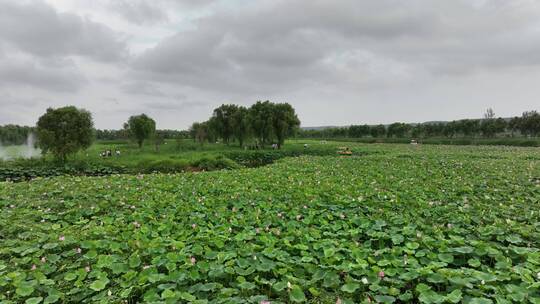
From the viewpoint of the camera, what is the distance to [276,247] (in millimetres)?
4328

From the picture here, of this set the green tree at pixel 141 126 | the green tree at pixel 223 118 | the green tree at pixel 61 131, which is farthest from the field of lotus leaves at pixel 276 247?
the green tree at pixel 223 118

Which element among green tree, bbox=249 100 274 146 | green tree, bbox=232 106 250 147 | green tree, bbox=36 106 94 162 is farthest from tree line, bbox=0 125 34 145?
green tree, bbox=249 100 274 146

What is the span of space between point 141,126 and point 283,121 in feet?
64.7

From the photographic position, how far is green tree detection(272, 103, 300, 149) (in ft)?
122

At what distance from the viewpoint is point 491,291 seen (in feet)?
10.2

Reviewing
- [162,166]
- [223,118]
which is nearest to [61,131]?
[162,166]

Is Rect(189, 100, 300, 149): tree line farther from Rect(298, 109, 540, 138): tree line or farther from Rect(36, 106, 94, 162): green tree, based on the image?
Rect(298, 109, 540, 138): tree line

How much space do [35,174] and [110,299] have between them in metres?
19.7

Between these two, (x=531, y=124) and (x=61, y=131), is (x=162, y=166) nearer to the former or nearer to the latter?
(x=61, y=131)

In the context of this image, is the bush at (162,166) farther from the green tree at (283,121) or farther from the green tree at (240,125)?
the green tree at (240,125)

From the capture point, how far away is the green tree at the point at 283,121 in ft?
122

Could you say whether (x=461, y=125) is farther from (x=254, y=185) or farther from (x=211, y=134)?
(x=254, y=185)

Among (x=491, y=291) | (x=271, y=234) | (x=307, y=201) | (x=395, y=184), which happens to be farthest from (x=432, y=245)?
(x=395, y=184)

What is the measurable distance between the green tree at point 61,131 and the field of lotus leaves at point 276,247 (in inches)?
585
